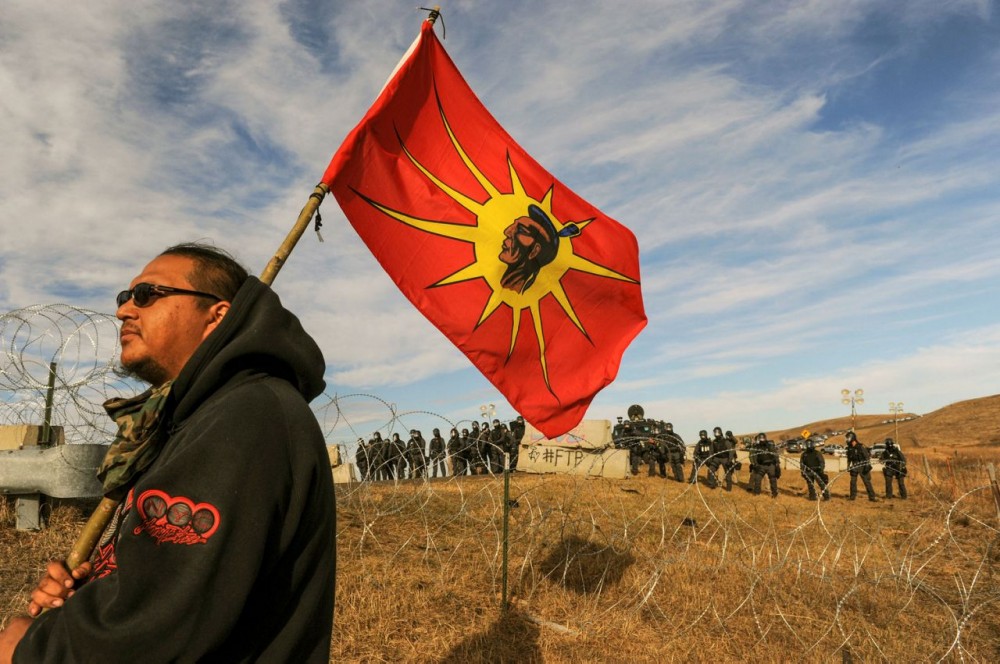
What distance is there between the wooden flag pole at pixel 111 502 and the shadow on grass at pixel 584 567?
4.63m

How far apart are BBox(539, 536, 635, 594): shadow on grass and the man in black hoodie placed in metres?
5.49

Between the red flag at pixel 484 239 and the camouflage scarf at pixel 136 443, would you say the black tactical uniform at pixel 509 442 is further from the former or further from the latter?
the camouflage scarf at pixel 136 443

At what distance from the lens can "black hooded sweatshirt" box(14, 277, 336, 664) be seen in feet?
3.93

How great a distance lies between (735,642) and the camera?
5613mm

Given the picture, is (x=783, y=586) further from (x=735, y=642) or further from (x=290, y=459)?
(x=290, y=459)

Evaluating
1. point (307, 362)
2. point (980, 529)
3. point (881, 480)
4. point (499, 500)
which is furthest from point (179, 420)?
point (881, 480)

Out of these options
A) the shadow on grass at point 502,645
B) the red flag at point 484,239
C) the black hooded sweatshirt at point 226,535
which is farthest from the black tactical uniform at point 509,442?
the black hooded sweatshirt at point 226,535

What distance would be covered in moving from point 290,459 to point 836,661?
5.43 m

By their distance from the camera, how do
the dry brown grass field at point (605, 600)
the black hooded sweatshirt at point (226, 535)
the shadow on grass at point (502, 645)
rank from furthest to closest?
the dry brown grass field at point (605, 600) → the shadow on grass at point (502, 645) → the black hooded sweatshirt at point (226, 535)

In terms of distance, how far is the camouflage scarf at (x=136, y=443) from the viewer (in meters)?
1.60

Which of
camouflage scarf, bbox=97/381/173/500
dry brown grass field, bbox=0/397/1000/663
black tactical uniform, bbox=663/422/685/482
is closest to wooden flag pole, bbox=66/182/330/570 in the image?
camouflage scarf, bbox=97/381/173/500

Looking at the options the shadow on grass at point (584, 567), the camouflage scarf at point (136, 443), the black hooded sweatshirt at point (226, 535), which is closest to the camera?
the black hooded sweatshirt at point (226, 535)

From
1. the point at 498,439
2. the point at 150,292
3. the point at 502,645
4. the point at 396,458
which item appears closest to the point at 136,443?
the point at 150,292

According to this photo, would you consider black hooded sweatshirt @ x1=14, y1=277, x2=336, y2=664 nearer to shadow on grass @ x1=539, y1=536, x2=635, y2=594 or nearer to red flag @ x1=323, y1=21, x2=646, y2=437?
red flag @ x1=323, y1=21, x2=646, y2=437
